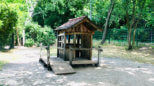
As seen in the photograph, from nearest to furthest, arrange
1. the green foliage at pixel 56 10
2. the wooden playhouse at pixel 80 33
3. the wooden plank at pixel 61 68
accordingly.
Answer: the wooden plank at pixel 61 68, the wooden playhouse at pixel 80 33, the green foliage at pixel 56 10

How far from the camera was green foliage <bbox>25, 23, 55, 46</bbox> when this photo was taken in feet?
73.6

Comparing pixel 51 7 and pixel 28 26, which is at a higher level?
pixel 51 7

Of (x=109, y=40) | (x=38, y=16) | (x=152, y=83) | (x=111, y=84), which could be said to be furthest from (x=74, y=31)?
(x=38, y=16)

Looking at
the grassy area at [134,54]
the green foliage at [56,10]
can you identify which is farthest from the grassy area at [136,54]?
the green foliage at [56,10]

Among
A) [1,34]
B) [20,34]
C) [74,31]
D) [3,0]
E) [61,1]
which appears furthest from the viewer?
[61,1]

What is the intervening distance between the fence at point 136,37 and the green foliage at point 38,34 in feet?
26.7

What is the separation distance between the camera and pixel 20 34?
72.7 ft

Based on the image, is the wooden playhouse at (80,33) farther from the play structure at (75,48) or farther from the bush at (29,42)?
the bush at (29,42)

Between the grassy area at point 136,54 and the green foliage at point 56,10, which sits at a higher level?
the green foliage at point 56,10

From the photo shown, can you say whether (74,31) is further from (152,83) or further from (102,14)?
(102,14)

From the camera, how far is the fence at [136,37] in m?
19.9

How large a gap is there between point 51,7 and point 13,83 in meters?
19.6

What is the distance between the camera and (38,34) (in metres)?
22.6

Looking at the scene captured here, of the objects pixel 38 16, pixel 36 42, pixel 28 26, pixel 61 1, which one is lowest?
pixel 36 42
